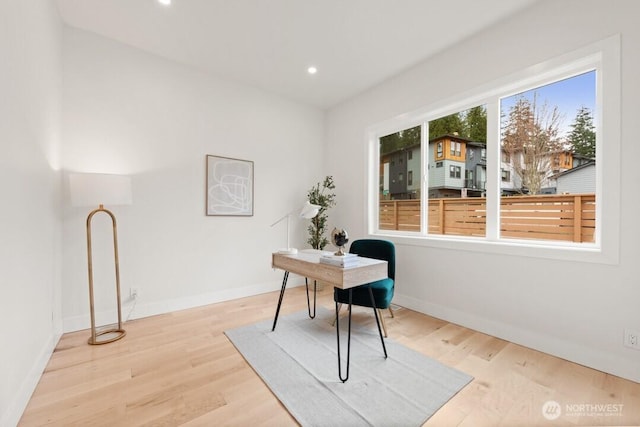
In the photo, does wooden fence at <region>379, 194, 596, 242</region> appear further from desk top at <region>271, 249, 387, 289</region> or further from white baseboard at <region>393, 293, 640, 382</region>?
desk top at <region>271, 249, 387, 289</region>

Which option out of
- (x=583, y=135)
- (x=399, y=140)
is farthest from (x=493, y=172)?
(x=399, y=140)

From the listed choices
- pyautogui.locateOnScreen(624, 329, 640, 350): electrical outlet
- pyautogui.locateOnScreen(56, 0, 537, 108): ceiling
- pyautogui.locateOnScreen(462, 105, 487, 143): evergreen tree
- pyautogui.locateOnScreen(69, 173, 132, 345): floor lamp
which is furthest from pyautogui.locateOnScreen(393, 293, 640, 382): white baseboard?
pyautogui.locateOnScreen(69, 173, 132, 345): floor lamp

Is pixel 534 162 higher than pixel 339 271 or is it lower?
higher

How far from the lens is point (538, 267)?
225 centimetres

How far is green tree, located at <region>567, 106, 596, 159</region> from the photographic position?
2.12m

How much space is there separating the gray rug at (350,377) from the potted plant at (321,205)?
1.64 m

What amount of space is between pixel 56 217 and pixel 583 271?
4.32m

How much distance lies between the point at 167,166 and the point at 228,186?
71 centimetres

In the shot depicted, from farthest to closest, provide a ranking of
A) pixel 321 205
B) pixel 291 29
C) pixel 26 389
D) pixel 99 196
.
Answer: pixel 321 205 < pixel 291 29 < pixel 99 196 < pixel 26 389

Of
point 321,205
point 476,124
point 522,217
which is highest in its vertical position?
point 476,124

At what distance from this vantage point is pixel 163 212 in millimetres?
3039

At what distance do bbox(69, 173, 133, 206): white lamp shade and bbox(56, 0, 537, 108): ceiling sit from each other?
4.75 feet

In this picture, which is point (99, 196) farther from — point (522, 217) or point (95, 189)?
point (522, 217)

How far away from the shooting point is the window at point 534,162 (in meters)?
1.95
